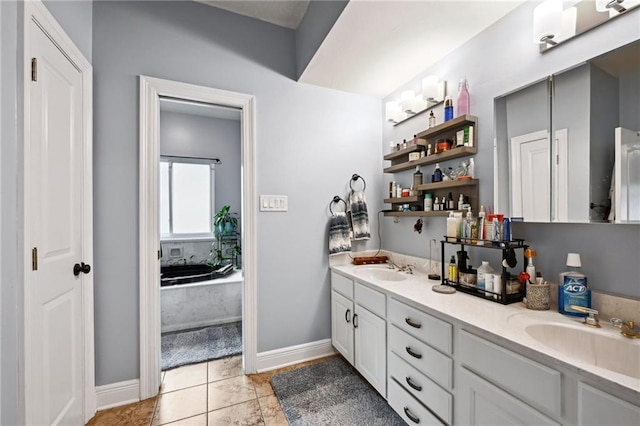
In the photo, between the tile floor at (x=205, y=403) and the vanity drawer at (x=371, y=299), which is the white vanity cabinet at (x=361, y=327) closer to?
the vanity drawer at (x=371, y=299)

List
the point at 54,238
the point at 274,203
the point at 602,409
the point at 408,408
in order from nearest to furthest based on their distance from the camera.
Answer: the point at 602,409 → the point at 54,238 → the point at 408,408 → the point at 274,203

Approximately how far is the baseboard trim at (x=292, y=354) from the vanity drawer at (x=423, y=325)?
98cm

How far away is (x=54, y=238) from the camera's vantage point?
4.32 ft

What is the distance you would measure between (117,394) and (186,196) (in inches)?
103

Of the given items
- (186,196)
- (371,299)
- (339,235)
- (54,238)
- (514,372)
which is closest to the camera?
(514,372)

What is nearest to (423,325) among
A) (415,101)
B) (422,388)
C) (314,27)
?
(422,388)

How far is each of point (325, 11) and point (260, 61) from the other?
67 centimetres

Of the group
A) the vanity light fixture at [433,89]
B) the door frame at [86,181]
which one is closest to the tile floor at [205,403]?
the door frame at [86,181]

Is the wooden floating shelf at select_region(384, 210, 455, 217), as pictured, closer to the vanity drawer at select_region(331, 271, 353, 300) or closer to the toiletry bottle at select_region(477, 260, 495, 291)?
the toiletry bottle at select_region(477, 260, 495, 291)

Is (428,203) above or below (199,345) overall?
above

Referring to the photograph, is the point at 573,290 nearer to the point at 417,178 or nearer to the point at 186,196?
the point at 417,178

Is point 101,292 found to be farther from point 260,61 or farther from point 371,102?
point 371,102

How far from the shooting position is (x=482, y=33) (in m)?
1.63

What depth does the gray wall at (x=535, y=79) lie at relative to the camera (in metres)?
1.09
